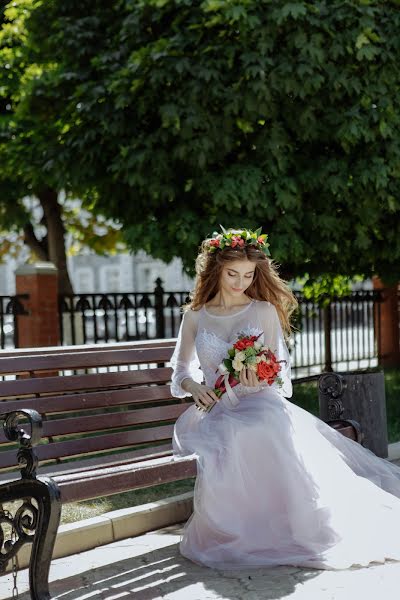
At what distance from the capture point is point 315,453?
4.90 m

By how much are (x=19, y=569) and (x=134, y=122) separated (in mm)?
6939

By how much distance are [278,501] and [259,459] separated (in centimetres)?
24

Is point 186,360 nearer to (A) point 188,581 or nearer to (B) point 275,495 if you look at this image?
(B) point 275,495

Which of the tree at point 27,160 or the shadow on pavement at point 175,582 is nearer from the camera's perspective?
the shadow on pavement at point 175,582

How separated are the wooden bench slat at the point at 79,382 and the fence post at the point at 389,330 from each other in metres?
12.0

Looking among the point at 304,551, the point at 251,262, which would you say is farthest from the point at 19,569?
the point at 251,262

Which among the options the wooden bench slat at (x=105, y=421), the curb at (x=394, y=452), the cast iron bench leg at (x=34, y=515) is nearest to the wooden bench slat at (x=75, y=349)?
the wooden bench slat at (x=105, y=421)

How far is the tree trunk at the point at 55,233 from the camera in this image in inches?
770

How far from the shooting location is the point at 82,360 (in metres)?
5.49

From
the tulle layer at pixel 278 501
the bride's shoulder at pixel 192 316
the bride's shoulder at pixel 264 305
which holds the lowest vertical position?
the tulle layer at pixel 278 501

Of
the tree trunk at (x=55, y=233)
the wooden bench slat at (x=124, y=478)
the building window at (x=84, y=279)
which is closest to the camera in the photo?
the wooden bench slat at (x=124, y=478)

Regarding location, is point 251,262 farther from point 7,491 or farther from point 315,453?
point 7,491

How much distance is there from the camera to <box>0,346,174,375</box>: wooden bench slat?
514cm

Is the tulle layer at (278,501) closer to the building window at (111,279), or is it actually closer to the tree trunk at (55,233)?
the tree trunk at (55,233)
